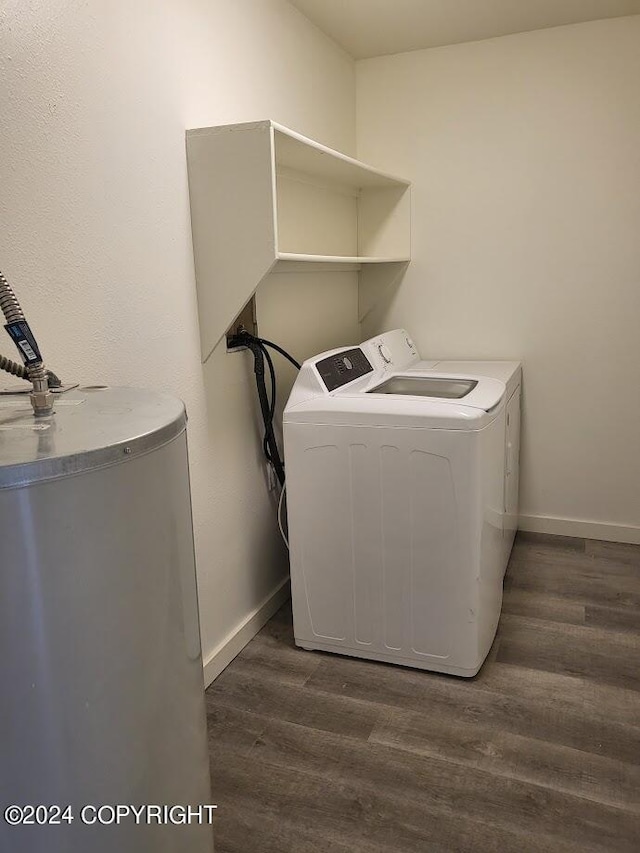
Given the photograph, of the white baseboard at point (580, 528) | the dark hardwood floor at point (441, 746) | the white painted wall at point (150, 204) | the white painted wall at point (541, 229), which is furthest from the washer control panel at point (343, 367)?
the white baseboard at point (580, 528)

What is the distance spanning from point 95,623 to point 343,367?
5.54ft

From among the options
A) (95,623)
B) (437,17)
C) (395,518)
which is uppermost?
(437,17)

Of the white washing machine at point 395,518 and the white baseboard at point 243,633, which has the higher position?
the white washing machine at point 395,518

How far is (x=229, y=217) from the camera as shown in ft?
6.32

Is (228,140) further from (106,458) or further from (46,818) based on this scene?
(46,818)

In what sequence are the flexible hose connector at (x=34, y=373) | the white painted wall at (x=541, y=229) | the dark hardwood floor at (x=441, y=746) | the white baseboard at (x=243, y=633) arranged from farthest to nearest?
the white painted wall at (x=541, y=229)
the white baseboard at (x=243, y=633)
the dark hardwood floor at (x=441, y=746)
the flexible hose connector at (x=34, y=373)

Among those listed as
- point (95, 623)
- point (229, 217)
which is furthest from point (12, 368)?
point (229, 217)

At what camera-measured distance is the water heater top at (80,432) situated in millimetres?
816

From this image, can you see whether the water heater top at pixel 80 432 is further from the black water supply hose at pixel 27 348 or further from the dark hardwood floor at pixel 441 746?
the dark hardwood floor at pixel 441 746

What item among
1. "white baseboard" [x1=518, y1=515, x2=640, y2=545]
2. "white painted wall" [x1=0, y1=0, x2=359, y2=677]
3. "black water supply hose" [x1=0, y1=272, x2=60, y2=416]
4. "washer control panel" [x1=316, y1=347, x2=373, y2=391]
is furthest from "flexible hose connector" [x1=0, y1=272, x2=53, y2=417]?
"white baseboard" [x1=518, y1=515, x2=640, y2=545]

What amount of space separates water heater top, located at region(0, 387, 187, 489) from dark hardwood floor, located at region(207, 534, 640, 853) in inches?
43.9

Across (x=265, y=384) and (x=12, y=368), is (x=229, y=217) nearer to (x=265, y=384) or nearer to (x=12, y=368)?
(x=265, y=384)

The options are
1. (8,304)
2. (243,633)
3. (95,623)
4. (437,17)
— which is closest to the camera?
(95,623)

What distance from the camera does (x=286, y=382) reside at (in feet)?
8.75
